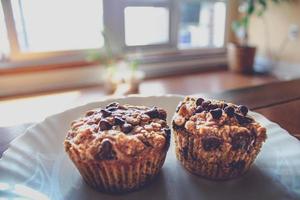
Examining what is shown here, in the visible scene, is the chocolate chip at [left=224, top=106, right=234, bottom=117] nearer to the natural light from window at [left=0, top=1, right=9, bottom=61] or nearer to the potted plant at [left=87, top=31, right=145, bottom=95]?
the potted plant at [left=87, top=31, right=145, bottom=95]

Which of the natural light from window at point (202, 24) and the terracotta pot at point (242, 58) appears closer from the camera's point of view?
the terracotta pot at point (242, 58)

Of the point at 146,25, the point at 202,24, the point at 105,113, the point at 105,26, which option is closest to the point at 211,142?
the point at 105,113

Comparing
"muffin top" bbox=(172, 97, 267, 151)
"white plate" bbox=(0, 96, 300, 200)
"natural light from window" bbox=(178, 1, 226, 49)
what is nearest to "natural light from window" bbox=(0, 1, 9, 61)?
"natural light from window" bbox=(178, 1, 226, 49)

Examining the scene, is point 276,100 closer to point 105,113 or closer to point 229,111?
point 229,111

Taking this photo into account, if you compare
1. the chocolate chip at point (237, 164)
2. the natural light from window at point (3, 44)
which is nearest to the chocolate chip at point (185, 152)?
the chocolate chip at point (237, 164)

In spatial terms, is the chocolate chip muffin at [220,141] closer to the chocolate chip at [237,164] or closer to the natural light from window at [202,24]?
the chocolate chip at [237,164]

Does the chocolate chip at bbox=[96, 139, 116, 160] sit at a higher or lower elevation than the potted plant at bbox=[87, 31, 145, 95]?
higher
